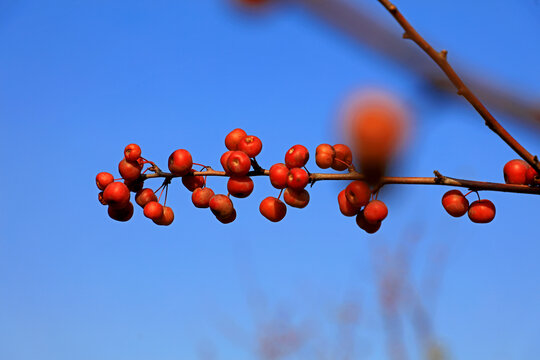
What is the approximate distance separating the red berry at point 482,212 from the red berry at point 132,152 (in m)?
1.30

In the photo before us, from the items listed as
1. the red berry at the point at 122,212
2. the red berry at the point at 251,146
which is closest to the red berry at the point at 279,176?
the red berry at the point at 251,146

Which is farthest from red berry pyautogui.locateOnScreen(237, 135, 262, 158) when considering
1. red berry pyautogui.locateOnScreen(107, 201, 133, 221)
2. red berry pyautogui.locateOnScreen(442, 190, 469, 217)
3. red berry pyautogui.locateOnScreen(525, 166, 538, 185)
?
red berry pyautogui.locateOnScreen(525, 166, 538, 185)

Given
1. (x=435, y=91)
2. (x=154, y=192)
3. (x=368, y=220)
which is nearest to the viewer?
(x=435, y=91)

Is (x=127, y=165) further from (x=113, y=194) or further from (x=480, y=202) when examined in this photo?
(x=480, y=202)

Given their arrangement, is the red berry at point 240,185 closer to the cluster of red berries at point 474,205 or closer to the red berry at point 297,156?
the red berry at point 297,156

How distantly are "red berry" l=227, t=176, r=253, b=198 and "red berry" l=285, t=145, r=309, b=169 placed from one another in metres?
0.23

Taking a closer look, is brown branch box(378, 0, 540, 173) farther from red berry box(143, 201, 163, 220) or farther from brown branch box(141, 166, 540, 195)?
red berry box(143, 201, 163, 220)

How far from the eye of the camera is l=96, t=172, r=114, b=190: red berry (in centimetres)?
236

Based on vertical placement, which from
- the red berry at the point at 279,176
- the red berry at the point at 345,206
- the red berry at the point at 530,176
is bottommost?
the red berry at the point at 530,176

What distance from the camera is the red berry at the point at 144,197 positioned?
2404mm

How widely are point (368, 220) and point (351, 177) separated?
232mm

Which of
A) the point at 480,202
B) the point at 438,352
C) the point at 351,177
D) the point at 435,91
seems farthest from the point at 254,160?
the point at 438,352

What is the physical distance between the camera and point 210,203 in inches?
90.7

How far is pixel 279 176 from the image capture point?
6.75 feet
